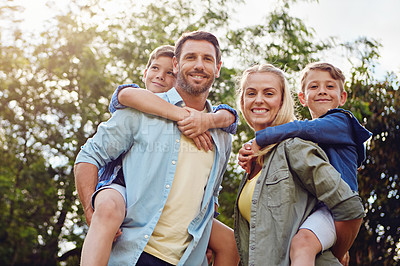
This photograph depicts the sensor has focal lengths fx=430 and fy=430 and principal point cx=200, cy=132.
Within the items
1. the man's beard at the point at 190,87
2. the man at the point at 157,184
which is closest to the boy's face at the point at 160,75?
the man's beard at the point at 190,87

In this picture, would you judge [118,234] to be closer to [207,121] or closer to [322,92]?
[207,121]

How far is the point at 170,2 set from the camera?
10.2 m

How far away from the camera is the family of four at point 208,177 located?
2168 mm

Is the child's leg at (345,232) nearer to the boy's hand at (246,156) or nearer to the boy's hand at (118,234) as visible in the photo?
the boy's hand at (246,156)

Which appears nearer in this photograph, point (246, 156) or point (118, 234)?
point (118, 234)

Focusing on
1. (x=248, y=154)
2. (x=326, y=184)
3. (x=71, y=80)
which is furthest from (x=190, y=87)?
(x=71, y=80)

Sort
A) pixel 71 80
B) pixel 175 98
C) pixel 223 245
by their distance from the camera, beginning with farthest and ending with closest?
pixel 71 80 < pixel 175 98 < pixel 223 245

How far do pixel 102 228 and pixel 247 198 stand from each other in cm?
86

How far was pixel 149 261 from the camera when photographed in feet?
7.47

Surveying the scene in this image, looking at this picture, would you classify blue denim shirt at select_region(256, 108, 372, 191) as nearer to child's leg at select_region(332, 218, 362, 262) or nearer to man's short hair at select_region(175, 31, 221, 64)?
child's leg at select_region(332, 218, 362, 262)

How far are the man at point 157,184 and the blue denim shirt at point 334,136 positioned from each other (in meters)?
0.41

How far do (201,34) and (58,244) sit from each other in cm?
924

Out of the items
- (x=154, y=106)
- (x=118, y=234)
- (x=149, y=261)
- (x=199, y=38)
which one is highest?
(x=199, y=38)

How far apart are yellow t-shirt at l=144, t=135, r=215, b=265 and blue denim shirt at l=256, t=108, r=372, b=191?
1.25 ft
